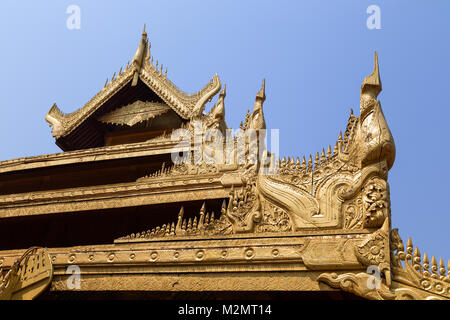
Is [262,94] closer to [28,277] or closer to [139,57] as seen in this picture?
[28,277]

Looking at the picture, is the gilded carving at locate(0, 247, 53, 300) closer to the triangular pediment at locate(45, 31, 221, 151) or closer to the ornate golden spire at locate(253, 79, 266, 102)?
the ornate golden spire at locate(253, 79, 266, 102)

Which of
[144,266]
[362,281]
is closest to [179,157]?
[144,266]

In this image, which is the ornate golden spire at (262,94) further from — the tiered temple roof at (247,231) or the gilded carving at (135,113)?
the gilded carving at (135,113)

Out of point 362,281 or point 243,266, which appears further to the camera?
point 243,266

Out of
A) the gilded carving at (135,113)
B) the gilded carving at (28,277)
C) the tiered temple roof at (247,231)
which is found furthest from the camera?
the gilded carving at (135,113)

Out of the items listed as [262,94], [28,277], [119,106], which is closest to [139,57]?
[119,106]

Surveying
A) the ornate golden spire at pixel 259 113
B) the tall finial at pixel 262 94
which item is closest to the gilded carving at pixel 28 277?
the ornate golden spire at pixel 259 113

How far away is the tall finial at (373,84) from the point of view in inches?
335

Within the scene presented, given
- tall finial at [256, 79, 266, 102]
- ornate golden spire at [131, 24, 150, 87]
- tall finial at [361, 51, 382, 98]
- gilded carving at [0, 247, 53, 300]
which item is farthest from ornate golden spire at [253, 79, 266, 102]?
ornate golden spire at [131, 24, 150, 87]

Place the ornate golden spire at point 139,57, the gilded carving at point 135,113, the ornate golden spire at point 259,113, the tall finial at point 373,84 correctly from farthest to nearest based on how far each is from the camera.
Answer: the ornate golden spire at point 139,57
the gilded carving at point 135,113
the ornate golden spire at point 259,113
the tall finial at point 373,84

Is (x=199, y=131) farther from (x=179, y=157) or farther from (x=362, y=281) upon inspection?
(x=362, y=281)

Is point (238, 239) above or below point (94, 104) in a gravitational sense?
below
